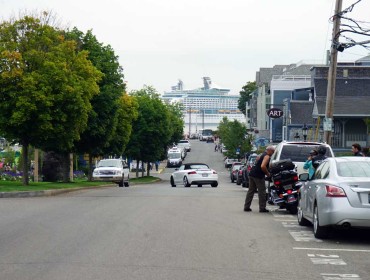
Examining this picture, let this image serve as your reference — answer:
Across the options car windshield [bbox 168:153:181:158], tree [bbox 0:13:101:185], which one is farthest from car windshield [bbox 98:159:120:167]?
car windshield [bbox 168:153:181:158]

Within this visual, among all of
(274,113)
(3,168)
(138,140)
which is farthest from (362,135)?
(3,168)

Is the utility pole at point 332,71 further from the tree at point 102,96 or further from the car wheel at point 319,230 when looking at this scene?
the car wheel at point 319,230

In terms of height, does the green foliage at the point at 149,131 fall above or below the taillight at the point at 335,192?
above

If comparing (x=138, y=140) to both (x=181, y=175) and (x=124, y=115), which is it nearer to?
(x=124, y=115)

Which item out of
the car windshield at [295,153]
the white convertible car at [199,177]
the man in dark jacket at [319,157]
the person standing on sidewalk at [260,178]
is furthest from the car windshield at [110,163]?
the man in dark jacket at [319,157]

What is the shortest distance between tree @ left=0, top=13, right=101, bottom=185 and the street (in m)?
9.79

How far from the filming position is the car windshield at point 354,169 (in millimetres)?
13547

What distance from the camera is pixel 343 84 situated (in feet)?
206

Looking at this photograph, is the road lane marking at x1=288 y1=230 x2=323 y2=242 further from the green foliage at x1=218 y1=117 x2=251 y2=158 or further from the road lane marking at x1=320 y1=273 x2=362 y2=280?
the green foliage at x1=218 y1=117 x2=251 y2=158

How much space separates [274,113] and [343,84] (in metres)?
6.41

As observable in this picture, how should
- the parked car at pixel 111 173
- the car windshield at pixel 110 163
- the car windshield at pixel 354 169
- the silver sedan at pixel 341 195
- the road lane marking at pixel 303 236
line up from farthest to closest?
the car windshield at pixel 110 163 < the parked car at pixel 111 173 < the road lane marking at pixel 303 236 < the car windshield at pixel 354 169 < the silver sedan at pixel 341 195

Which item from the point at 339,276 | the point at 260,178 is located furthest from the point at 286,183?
the point at 339,276

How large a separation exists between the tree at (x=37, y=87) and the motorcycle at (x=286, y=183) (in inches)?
470

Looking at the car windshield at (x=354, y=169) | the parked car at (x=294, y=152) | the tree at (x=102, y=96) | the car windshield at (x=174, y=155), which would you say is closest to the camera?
the car windshield at (x=354, y=169)
